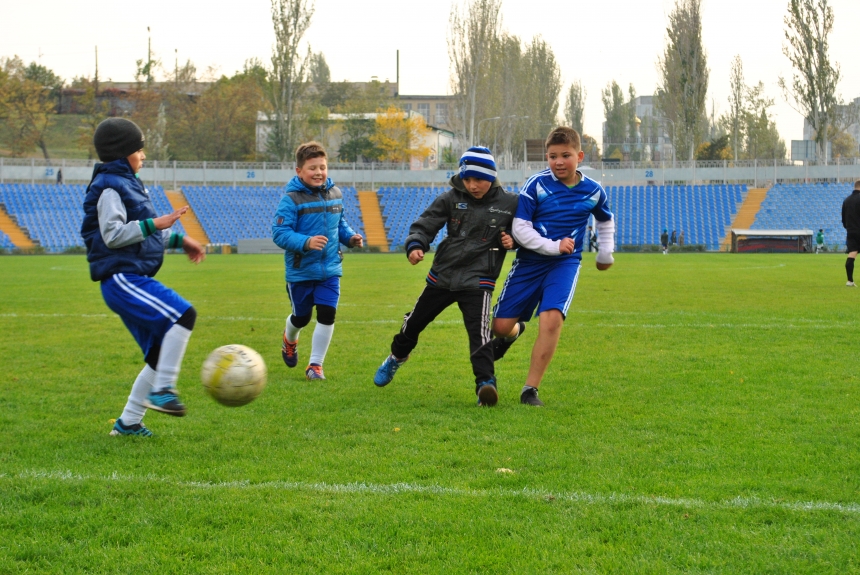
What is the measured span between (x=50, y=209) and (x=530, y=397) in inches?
1817

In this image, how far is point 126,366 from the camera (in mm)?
7867

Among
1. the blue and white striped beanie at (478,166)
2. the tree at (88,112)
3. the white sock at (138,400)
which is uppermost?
the tree at (88,112)

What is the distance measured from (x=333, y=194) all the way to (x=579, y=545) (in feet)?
15.8

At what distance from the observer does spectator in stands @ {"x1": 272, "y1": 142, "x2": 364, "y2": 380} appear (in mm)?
7188

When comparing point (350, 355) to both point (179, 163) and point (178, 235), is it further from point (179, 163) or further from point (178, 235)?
point (179, 163)

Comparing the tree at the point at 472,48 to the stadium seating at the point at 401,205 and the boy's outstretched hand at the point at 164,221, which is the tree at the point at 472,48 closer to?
the stadium seating at the point at 401,205

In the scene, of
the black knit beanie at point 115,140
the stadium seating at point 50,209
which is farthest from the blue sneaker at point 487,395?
the stadium seating at point 50,209

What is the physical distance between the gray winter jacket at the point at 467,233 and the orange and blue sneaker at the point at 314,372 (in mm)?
1470

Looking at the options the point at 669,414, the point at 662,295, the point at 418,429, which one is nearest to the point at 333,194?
the point at 418,429

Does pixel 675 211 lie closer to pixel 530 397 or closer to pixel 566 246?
pixel 566 246

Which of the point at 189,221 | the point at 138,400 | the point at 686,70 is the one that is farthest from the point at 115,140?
the point at 686,70

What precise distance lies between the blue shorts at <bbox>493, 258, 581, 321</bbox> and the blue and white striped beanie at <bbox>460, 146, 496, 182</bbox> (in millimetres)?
677

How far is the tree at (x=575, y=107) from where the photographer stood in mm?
86188

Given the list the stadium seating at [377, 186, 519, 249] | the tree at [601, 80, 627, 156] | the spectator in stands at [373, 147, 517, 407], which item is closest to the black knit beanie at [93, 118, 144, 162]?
the spectator in stands at [373, 147, 517, 407]
